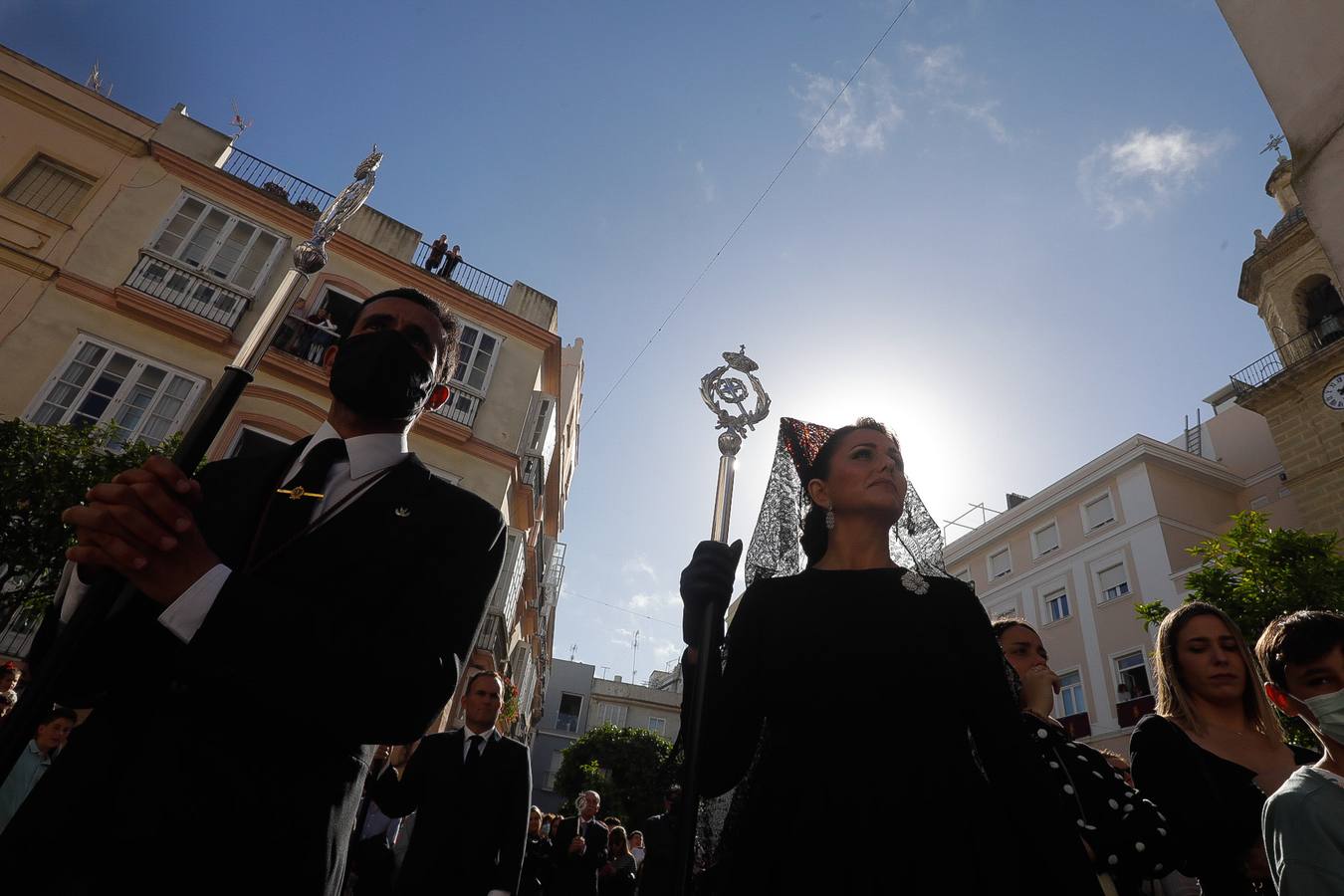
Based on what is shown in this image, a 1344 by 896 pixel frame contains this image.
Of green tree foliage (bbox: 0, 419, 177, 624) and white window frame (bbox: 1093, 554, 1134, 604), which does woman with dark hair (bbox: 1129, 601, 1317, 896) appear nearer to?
green tree foliage (bbox: 0, 419, 177, 624)

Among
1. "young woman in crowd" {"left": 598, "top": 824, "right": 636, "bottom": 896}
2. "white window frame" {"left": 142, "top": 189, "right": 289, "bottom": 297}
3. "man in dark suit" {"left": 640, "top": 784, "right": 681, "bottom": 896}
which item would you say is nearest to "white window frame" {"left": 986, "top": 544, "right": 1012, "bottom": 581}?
"young woman in crowd" {"left": 598, "top": 824, "right": 636, "bottom": 896}

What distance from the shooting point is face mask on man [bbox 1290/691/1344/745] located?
2480mm

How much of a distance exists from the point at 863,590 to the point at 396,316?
1736 millimetres

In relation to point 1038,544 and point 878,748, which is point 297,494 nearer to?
point 878,748

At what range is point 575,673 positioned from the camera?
5181 centimetres

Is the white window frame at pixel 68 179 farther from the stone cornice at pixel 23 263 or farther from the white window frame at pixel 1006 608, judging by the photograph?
the white window frame at pixel 1006 608

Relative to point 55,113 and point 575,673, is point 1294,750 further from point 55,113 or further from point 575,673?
point 575,673

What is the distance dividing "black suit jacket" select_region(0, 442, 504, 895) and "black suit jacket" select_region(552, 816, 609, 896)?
7.80m

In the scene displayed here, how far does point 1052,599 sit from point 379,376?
97.4 feet

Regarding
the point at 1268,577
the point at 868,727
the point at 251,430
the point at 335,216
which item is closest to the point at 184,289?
the point at 251,430

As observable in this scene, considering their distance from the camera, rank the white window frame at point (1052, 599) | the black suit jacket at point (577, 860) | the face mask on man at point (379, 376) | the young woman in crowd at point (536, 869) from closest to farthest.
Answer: the face mask on man at point (379, 376) < the black suit jacket at point (577, 860) < the young woman in crowd at point (536, 869) < the white window frame at point (1052, 599)

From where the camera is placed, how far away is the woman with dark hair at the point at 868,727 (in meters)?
1.68

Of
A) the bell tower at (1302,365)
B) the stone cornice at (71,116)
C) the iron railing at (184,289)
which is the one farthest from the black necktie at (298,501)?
the bell tower at (1302,365)

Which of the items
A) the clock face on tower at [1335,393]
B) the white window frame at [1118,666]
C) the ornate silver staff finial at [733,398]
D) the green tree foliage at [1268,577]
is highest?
the clock face on tower at [1335,393]
